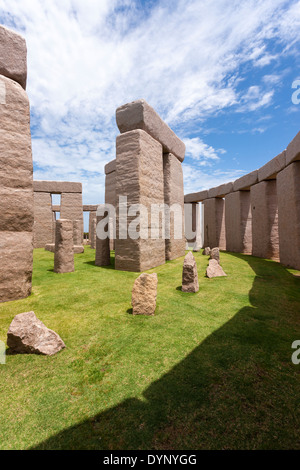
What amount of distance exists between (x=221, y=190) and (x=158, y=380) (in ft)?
36.0

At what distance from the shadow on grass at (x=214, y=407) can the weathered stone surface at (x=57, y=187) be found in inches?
486

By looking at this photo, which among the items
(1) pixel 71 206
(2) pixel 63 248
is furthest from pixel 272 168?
(1) pixel 71 206

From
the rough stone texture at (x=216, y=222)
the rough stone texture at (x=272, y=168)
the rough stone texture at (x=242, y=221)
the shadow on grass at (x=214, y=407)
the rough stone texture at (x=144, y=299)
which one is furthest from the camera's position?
the rough stone texture at (x=216, y=222)

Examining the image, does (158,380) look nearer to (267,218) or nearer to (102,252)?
(102,252)

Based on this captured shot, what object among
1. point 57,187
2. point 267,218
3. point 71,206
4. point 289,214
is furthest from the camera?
point 71,206

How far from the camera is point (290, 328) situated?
8.73 feet

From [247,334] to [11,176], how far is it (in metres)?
4.21

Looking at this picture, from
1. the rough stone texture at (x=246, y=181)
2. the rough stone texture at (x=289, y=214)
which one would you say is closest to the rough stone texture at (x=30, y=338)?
the rough stone texture at (x=289, y=214)

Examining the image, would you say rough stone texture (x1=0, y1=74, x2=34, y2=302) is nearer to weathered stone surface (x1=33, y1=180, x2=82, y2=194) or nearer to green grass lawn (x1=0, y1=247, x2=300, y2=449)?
green grass lawn (x1=0, y1=247, x2=300, y2=449)

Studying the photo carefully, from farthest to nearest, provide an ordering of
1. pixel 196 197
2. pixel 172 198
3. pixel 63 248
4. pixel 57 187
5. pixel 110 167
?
1. pixel 196 197
2. pixel 57 187
3. pixel 110 167
4. pixel 172 198
5. pixel 63 248

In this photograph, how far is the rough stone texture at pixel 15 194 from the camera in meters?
3.52

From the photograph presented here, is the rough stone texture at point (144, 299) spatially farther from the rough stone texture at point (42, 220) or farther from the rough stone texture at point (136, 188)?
the rough stone texture at point (42, 220)

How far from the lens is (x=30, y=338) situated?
215 centimetres

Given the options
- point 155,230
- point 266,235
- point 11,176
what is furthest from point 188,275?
point 266,235
